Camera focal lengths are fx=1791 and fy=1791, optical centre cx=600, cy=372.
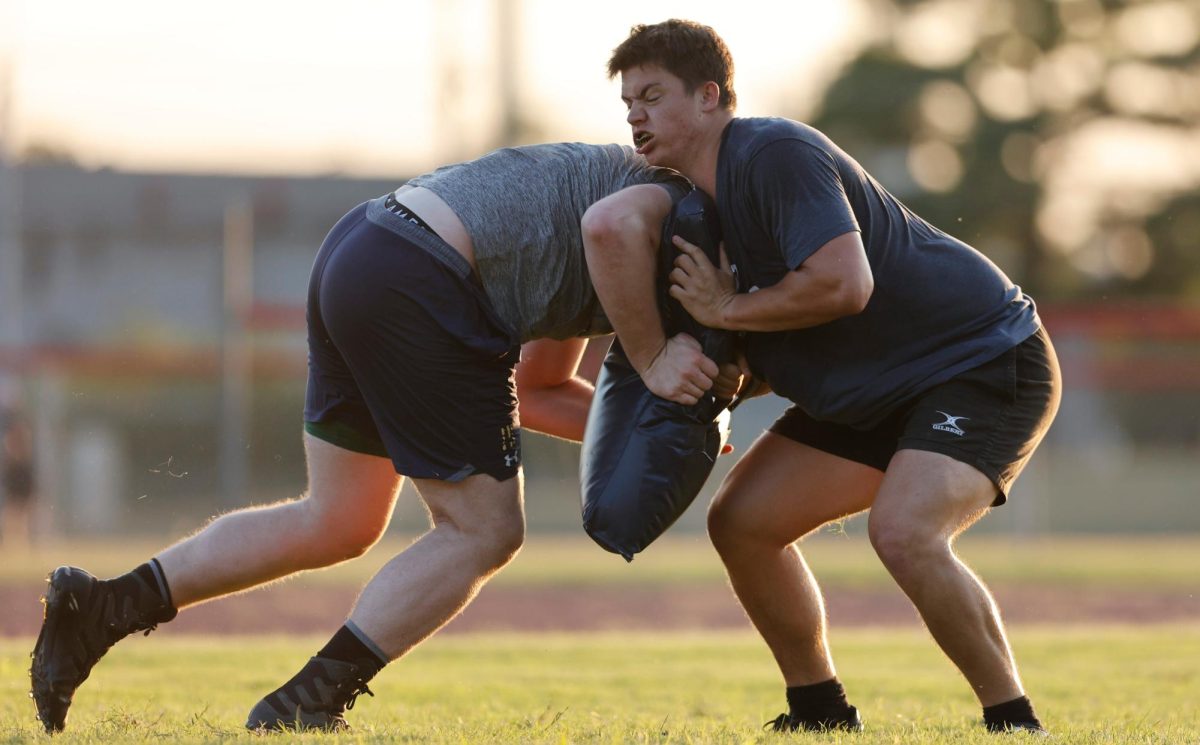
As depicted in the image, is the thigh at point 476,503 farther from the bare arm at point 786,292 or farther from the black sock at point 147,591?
the black sock at point 147,591

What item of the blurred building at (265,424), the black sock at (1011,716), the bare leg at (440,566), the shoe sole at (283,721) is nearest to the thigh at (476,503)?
the bare leg at (440,566)

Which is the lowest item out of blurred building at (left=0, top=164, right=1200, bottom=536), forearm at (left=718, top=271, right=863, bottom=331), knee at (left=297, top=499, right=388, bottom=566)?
blurred building at (left=0, top=164, right=1200, bottom=536)

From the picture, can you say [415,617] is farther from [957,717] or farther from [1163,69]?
[1163,69]

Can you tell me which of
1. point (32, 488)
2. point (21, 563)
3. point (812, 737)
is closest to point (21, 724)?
point (812, 737)

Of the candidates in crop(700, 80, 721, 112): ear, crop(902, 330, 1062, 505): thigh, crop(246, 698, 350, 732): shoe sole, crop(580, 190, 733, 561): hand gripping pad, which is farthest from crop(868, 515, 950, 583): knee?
crop(246, 698, 350, 732): shoe sole

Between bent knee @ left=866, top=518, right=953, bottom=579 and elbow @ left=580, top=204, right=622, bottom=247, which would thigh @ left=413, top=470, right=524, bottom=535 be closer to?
elbow @ left=580, top=204, right=622, bottom=247

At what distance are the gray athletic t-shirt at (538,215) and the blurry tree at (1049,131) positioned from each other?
31615 mm

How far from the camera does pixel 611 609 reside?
14250mm

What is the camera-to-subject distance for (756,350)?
5.13 meters

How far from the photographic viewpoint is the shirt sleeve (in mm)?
4695

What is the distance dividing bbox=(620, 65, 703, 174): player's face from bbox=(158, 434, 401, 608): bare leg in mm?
1228

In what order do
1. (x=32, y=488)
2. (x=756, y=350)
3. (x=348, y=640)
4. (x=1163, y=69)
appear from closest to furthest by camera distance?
(x=348, y=640), (x=756, y=350), (x=32, y=488), (x=1163, y=69)

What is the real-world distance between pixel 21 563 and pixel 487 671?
1217 centimetres

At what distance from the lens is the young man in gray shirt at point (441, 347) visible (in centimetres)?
478
